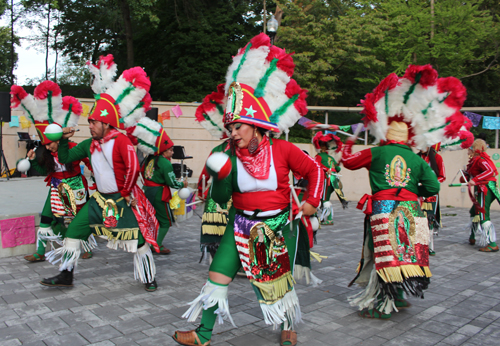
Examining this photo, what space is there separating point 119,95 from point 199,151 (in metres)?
12.0

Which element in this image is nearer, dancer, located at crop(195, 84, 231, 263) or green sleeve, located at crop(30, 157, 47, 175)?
dancer, located at crop(195, 84, 231, 263)

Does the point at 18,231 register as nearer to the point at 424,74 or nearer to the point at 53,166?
the point at 53,166

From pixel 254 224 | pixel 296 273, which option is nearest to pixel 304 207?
pixel 254 224

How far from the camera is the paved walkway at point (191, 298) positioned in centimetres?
338

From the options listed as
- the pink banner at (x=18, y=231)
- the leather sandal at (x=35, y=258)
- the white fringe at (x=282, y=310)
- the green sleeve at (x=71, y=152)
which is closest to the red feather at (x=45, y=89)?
the green sleeve at (x=71, y=152)

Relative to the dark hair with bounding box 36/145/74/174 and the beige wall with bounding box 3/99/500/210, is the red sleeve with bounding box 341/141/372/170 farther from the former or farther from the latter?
the beige wall with bounding box 3/99/500/210

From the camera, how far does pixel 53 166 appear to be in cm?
539

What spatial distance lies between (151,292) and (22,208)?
3667 mm

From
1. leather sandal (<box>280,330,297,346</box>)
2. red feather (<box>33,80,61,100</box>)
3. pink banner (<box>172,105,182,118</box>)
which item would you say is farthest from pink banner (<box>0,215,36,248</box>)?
pink banner (<box>172,105,182,118</box>)

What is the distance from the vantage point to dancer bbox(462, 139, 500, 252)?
22.0ft

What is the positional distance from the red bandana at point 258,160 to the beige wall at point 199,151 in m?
9.90

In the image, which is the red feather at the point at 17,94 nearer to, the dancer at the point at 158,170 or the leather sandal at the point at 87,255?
the dancer at the point at 158,170

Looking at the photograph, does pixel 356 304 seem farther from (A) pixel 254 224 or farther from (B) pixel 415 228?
(A) pixel 254 224

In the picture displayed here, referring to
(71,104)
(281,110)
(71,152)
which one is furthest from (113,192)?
(281,110)
